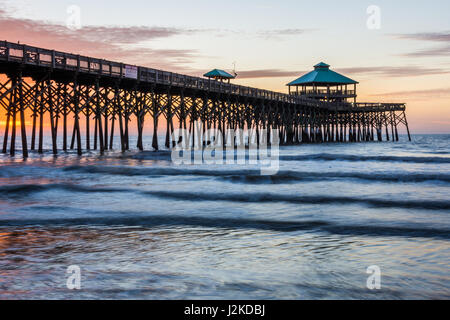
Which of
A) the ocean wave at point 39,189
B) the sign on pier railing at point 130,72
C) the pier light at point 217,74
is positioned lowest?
the ocean wave at point 39,189

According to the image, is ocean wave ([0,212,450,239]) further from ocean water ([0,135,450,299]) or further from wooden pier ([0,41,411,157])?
wooden pier ([0,41,411,157])

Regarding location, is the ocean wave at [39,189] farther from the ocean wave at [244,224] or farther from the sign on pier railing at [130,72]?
the sign on pier railing at [130,72]

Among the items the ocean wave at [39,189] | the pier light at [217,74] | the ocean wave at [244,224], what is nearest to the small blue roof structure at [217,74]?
the pier light at [217,74]

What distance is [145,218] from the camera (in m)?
8.65

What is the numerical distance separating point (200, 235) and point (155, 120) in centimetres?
2425

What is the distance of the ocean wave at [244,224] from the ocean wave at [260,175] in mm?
7185

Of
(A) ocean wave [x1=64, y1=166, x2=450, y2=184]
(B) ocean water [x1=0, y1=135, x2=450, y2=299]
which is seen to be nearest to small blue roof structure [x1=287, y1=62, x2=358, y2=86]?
(A) ocean wave [x1=64, y1=166, x2=450, y2=184]

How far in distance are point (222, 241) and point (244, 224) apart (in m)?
1.51

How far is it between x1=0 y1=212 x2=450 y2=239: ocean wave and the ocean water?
0.02 metres

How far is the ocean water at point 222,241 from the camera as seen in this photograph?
459 centimetres

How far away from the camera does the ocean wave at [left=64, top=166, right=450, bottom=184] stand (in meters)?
16.6

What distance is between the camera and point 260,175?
17.7 metres

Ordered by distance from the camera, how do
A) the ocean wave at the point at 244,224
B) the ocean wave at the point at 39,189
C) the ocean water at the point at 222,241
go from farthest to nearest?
the ocean wave at the point at 39,189 < the ocean wave at the point at 244,224 < the ocean water at the point at 222,241

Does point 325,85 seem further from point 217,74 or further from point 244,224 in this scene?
point 244,224
